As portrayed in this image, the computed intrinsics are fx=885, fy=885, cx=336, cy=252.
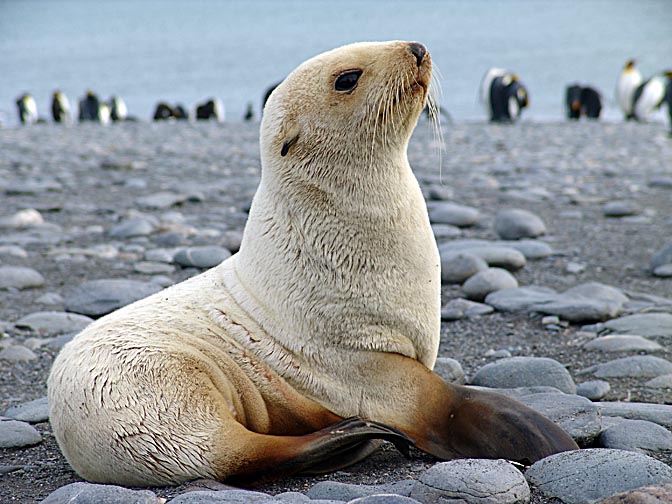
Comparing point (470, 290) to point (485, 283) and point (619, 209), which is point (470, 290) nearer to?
point (485, 283)

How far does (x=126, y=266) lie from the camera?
718cm

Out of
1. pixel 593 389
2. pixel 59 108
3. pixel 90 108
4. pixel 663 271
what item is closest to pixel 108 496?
pixel 593 389

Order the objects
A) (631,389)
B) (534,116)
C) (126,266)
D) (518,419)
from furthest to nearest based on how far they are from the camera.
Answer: (534,116), (126,266), (631,389), (518,419)

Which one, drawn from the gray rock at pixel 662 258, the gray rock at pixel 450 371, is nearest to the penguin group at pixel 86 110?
the gray rock at pixel 662 258

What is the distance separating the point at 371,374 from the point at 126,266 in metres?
4.19

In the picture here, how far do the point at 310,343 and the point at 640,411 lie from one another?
57.4 inches

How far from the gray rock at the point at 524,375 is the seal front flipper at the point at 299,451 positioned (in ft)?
3.72

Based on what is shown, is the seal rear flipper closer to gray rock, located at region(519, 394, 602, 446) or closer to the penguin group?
gray rock, located at region(519, 394, 602, 446)

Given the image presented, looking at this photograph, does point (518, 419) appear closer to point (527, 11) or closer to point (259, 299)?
→ point (259, 299)

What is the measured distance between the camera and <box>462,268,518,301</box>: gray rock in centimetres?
597

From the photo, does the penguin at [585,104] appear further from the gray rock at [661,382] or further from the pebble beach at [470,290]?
the gray rock at [661,382]

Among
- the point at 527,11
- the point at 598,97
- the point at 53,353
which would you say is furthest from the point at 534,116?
the point at 527,11

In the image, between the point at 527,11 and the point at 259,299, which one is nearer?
the point at 259,299

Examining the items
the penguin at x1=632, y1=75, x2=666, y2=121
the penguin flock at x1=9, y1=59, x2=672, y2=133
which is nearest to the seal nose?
the penguin flock at x1=9, y1=59, x2=672, y2=133
